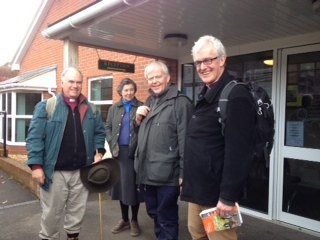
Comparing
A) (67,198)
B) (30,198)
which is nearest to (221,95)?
(67,198)

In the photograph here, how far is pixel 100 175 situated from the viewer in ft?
11.5

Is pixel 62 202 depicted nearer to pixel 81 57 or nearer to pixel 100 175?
pixel 100 175

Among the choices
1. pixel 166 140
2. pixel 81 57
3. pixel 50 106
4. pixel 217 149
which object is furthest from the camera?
pixel 81 57

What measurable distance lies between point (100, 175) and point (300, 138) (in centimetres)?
260

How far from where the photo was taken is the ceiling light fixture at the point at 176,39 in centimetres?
466

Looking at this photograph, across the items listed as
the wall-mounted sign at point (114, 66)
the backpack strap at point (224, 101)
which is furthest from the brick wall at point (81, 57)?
the backpack strap at point (224, 101)

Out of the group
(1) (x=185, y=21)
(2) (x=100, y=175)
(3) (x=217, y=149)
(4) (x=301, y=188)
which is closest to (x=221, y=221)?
(3) (x=217, y=149)

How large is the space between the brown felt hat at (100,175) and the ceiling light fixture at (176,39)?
1.99 meters

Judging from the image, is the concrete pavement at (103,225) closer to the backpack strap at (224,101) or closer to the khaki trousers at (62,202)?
the khaki trousers at (62,202)

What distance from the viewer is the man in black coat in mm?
2135

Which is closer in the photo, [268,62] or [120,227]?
[120,227]

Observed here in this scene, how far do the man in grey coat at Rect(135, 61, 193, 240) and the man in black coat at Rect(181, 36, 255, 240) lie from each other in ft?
1.54

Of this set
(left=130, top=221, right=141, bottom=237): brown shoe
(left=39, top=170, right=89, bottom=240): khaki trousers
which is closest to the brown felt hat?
(left=39, top=170, right=89, bottom=240): khaki trousers

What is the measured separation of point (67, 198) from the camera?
3404mm
